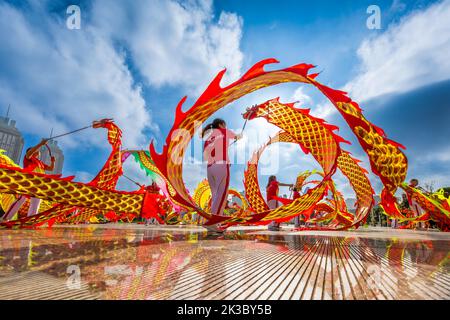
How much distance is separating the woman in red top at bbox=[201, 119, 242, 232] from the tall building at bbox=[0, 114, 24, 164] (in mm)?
73911

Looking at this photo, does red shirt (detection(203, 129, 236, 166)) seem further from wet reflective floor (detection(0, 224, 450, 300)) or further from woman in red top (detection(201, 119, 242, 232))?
wet reflective floor (detection(0, 224, 450, 300))

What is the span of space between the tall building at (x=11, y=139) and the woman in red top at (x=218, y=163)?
242 feet

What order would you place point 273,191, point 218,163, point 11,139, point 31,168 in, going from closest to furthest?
point 218,163 → point 31,168 → point 273,191 → point 11,139

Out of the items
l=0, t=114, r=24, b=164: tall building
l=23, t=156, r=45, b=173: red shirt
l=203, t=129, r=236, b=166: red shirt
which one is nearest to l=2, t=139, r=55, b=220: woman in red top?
l=23, t=156, r=45, b=173: red shirt

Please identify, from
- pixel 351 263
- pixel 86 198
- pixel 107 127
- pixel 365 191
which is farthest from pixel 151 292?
pixel 107 127

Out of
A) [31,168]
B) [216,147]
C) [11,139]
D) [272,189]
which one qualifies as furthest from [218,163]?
[11,139]

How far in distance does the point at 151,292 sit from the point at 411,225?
686 inches

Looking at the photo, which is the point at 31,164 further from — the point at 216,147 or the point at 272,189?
the point at 272,189

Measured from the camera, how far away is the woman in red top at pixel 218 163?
16.9 feet

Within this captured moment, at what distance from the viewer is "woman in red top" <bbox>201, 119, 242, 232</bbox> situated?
203 inches

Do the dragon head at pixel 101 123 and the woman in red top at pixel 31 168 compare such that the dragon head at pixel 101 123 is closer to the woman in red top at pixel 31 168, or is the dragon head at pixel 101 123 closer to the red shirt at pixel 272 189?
the woman in red top at pixel 31 168

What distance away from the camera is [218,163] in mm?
5223

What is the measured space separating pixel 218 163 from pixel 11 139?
259 feet
